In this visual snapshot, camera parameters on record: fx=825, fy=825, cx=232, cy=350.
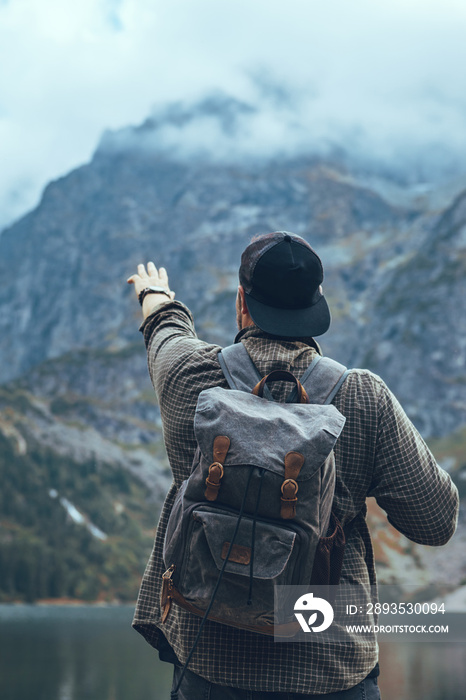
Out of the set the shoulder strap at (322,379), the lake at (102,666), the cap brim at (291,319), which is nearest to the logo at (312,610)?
the shoulder strap at (322,379)

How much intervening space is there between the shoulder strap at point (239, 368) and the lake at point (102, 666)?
212 ft

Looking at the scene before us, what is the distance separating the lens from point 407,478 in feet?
12.6

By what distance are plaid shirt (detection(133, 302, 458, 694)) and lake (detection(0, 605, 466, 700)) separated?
64305 millimetres

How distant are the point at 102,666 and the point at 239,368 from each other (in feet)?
329

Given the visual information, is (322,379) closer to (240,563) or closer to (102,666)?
(240,563)

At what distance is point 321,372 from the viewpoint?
383 cm

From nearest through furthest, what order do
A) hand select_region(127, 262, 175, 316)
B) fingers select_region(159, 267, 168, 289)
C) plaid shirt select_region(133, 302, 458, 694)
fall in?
plaid shirt select_region(133, 302, 458, 694) → hand select_region(127, 262, 175, 316) → fingers select_region(159, 267, 168, 289)

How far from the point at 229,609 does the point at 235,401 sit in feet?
2.80

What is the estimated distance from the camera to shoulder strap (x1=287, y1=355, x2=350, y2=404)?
3758mm

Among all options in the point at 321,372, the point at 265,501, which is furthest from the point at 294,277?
the point at 265,501

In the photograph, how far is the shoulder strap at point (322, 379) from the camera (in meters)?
3.76

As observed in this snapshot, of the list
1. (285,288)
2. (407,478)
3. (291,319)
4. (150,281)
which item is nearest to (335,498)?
(407,478)
